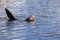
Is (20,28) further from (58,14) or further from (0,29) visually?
(58,14)

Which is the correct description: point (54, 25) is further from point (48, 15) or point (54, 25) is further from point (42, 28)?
A: point (48, 15)

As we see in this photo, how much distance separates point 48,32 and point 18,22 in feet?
8.93

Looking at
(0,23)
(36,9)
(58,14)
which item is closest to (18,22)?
(0,23)

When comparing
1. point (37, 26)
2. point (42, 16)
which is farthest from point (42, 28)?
point (42, 16)

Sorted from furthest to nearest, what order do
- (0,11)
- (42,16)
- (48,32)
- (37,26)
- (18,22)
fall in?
(0,11) → (42,16) → (18,22) → (37,26) → (48,32)

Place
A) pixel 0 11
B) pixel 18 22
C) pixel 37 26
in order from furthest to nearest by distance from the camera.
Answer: pixel 0 11, pixel 18 22, pixel 37 26

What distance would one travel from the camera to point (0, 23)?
1697 centimetres

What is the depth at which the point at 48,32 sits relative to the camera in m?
14.9

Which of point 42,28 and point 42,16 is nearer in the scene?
point 42,28

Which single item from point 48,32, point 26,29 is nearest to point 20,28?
point 26,29

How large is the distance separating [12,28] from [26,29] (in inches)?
28.2

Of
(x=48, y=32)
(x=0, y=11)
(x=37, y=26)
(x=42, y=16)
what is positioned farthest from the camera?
(x=0, y=11)

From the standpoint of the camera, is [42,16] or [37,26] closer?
[37,26]

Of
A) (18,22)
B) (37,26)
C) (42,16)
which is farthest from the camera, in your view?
(42,16)
